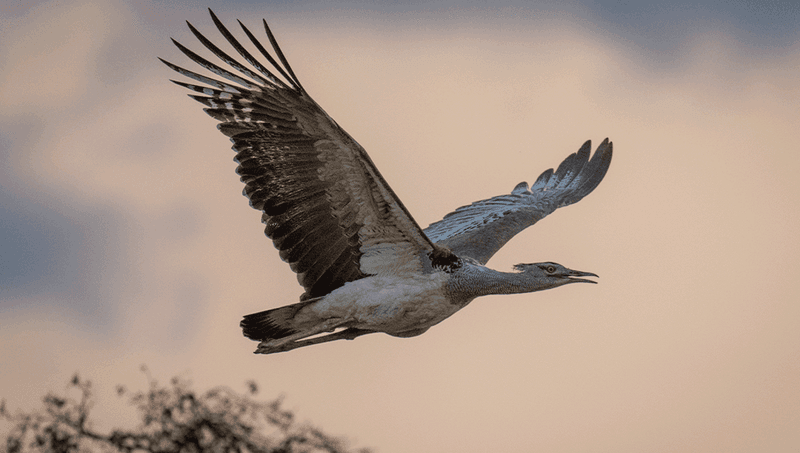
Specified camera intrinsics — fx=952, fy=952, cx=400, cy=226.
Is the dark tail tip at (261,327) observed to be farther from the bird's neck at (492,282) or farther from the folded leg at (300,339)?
the bird's neck at (492,282)

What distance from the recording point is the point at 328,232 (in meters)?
8.52

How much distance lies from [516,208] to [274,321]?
4285 millimetres

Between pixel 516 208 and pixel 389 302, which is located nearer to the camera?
pixel 389 302

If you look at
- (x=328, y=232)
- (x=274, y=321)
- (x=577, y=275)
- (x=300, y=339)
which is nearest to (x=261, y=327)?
(x=274, y=321)

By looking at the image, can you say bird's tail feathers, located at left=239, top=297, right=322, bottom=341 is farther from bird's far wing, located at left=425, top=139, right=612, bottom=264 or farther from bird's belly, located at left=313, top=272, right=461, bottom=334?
bird's far wing, located at left=425, top=139, right=612, bottom=264

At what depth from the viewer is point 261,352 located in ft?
28.1

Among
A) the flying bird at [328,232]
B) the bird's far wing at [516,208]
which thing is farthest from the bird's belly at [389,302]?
the bird's far wing at [516,208]

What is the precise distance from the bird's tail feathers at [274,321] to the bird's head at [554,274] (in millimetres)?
2001

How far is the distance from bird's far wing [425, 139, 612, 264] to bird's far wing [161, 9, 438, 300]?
6.18ft

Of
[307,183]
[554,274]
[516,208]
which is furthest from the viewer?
[516,208]

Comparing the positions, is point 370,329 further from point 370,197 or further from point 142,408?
point 142,408

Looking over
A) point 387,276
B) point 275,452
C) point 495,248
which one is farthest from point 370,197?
point 275,452

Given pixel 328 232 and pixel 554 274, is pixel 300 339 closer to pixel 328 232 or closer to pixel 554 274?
pixel 328 232

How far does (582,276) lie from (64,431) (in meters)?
5.97
